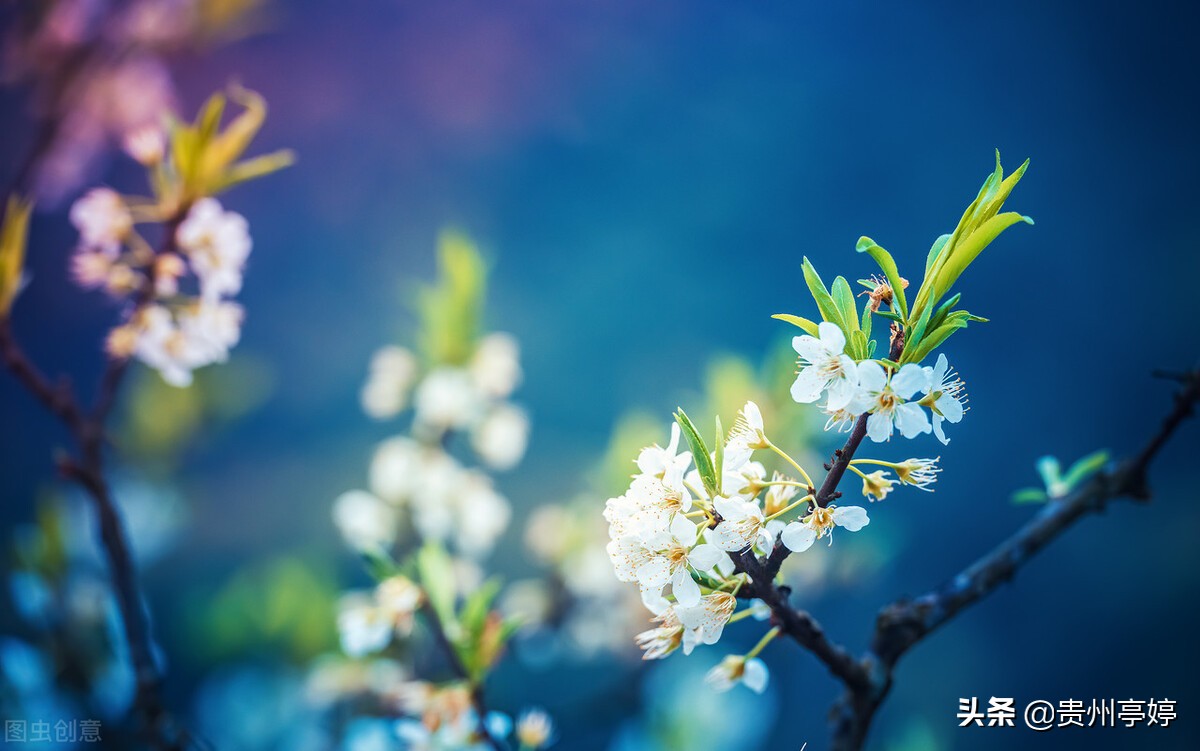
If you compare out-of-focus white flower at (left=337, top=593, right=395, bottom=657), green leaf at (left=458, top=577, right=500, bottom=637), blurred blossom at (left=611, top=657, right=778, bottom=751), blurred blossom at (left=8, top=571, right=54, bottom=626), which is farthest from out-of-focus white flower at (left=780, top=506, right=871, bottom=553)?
blurred blossom at (left=8, top=571, right=54, bottom=626)

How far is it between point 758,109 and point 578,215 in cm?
42

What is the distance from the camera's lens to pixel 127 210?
65 centimetres

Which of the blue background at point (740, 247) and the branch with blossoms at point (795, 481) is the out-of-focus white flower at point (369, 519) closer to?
the blue background at point (740, 247)

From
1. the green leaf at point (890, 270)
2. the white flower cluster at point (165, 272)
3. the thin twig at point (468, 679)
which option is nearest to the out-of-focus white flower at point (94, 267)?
the white flower cluster at point (165, 272)

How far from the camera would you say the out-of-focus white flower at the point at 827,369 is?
35 centimetres

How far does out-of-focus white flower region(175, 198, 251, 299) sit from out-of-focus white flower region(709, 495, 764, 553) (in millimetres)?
526

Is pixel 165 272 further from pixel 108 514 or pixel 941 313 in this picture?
pixel 941 313

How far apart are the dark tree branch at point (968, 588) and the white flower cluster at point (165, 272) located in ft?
2.06

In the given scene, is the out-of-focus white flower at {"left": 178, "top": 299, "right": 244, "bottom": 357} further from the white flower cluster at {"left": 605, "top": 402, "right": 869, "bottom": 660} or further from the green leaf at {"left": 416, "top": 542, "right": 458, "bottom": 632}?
the white flower cluster at {"left": 605, "top": 402, "right": 869, "bottom": 660}

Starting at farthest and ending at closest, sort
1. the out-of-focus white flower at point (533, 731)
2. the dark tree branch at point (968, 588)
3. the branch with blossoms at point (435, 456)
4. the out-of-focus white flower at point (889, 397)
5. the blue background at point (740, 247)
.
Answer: the blue background at point (740, 247) < the branch with blossoms at point (435, 456) < the out-of-focus white flower at point (533, 731) < the dark tree branch at point (968, 588) < the out-of-focus white flower at point (889, 397)

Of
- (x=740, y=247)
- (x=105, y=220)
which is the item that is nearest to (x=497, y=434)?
(x=105, y=220)

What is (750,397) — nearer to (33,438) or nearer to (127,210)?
(127,210)

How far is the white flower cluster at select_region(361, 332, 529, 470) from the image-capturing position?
0.86 metres

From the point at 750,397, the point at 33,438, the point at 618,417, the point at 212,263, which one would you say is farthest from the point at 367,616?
the point at 33,438
